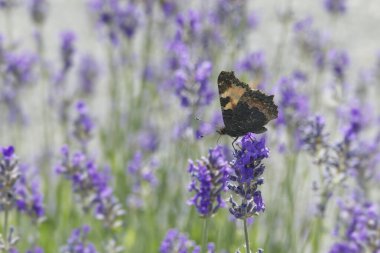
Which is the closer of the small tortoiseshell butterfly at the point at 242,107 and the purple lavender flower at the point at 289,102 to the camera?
the small tortoiseshell butterfly at the point at 242,107

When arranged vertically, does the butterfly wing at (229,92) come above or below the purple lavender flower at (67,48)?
below

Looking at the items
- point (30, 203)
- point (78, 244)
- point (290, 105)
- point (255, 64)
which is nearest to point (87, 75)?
point (255, 64)

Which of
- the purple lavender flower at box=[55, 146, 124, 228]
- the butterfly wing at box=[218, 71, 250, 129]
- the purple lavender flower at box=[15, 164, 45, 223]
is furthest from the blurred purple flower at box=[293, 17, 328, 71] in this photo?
the butterfly wing at box=[218, 71, 250, 129]

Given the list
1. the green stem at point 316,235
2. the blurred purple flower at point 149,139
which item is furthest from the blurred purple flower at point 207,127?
the green stem at point 316,235

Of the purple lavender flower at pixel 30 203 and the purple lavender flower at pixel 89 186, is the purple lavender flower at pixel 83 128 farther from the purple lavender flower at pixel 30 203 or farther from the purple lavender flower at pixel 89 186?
the purple lavender flower at pixel 30 203

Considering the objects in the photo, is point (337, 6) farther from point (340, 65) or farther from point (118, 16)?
point (118, 16)

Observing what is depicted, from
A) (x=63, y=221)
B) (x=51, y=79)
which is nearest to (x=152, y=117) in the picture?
(x=51, y=79)

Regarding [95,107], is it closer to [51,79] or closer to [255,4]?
[51,79]
